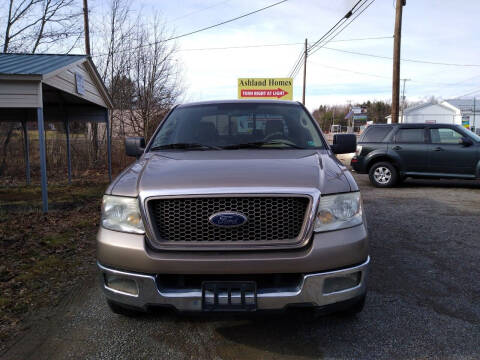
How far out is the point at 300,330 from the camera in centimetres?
281

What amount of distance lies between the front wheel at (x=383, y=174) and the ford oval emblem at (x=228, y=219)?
9.05 meters

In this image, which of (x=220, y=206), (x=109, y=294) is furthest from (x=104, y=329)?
(x=220, y=206)

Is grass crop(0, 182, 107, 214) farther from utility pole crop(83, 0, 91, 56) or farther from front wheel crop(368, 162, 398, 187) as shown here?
utility pole crop(83, 0, 91, 56)

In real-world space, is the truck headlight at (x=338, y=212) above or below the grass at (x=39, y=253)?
above

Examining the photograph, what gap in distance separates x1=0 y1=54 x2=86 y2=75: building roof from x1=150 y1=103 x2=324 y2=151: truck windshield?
499 cm

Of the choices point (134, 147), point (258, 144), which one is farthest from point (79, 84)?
point (258, 144)

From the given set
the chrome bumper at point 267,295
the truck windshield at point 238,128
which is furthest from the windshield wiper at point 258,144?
the chrome bumper at point 267,295

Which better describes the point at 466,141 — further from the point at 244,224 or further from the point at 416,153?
the point at 244,224

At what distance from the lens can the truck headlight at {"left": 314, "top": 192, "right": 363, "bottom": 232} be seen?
2373 mm

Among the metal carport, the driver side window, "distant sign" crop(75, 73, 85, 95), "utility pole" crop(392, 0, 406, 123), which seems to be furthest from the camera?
"utility pole" crop(392, 0, 406, 123)

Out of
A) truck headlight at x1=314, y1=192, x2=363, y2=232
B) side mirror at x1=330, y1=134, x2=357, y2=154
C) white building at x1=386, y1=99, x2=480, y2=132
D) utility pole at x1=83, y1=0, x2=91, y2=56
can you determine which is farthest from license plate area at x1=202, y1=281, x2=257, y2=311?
white building at x1=386, y1=99, x2=480, y2=132

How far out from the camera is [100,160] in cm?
1673

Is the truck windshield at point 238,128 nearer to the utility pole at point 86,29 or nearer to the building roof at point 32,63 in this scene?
the building roof at point 32,63

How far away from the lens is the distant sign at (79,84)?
31.8ft
